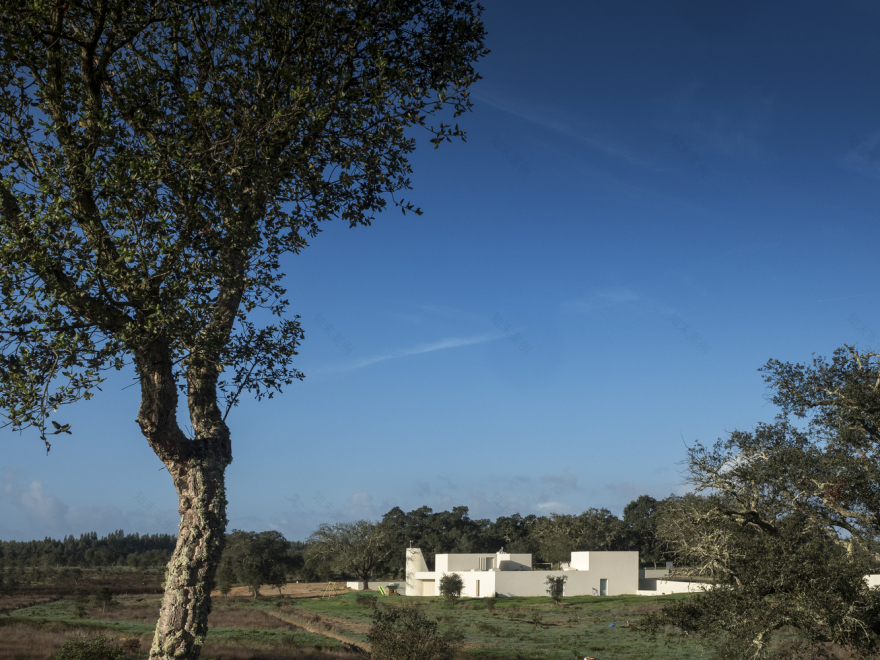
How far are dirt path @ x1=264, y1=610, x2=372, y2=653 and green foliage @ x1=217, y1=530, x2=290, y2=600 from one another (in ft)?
42.2

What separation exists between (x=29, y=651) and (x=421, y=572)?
53715 millimetres

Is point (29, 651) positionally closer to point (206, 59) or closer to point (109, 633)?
point (109, 633)

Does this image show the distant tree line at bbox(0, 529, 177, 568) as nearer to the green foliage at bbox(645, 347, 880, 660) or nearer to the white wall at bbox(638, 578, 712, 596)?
the white wall at bbox(638, 578, 712, 596)

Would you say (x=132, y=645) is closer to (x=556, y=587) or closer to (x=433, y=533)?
(x=556, y=587)

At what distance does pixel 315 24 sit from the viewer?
898cm

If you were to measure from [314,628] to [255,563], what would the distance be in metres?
26.8

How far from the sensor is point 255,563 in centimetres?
6481

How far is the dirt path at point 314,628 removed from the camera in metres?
31.1

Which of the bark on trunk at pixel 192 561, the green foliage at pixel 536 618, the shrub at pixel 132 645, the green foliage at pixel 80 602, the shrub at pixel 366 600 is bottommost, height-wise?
the shrub at pixel 366 600

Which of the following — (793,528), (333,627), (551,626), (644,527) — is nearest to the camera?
(793,528)

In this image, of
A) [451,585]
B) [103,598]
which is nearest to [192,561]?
[103,598]

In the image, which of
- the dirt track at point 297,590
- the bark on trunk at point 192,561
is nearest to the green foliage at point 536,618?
the dirt track at point 297,590

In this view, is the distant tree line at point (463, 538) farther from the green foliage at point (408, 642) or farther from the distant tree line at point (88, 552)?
the green foliage at point (408, 642)

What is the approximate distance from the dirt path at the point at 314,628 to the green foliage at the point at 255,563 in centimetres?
1285
